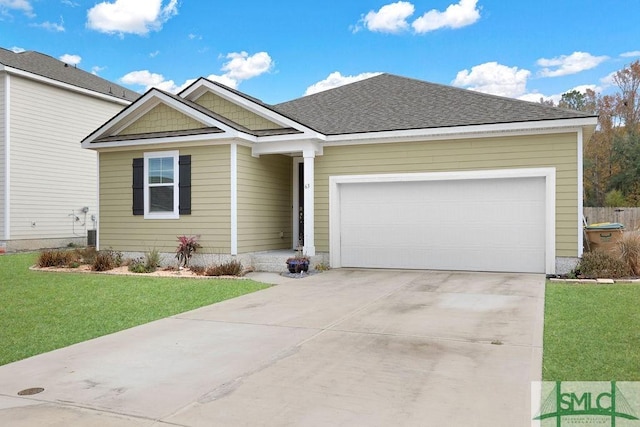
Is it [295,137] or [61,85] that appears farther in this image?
[61,85]

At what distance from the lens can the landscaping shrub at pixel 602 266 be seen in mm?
10281

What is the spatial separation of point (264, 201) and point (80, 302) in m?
6.02

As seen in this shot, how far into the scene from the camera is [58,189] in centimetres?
1820

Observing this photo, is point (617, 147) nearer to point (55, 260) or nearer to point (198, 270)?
point (198, 270)

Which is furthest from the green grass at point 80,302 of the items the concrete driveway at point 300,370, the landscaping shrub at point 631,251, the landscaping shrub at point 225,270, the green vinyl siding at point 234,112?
the landscaping shrub at point 631,251

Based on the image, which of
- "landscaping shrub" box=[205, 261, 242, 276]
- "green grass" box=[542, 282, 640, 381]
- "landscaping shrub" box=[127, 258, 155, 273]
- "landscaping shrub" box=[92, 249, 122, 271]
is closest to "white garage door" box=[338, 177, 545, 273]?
"green grass" box=[542, 282, 640, 381]

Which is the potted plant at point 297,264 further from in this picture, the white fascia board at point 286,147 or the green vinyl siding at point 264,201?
the white fascia board at point 286,147

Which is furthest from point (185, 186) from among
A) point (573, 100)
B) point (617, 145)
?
point (573, 100)

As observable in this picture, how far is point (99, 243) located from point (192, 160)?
12.6 feet

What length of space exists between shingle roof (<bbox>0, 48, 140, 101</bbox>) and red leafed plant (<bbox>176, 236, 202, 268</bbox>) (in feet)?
31.0

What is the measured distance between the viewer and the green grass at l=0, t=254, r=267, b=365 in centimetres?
608

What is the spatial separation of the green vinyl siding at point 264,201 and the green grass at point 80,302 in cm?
238

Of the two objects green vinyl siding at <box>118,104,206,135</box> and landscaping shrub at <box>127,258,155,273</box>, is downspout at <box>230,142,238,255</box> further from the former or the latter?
landscaping shrub at <box>127,258,155,273</box>

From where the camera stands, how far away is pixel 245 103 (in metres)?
13.2
